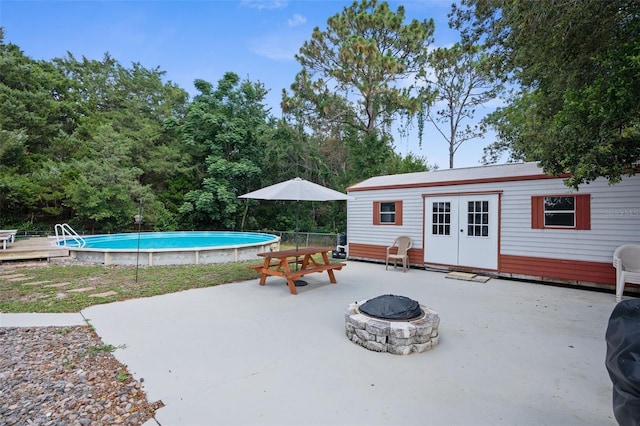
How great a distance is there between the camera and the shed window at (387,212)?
8562 millimetres

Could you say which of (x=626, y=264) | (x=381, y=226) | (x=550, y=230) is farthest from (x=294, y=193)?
(x=626, y=264)

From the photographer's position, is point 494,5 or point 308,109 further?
point 308,109

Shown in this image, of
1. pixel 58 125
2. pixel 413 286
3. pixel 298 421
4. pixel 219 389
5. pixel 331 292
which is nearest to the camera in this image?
pixel 298 421

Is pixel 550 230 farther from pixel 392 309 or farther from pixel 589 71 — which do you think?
pixel 392 309

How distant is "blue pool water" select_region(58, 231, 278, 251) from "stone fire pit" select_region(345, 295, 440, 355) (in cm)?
829

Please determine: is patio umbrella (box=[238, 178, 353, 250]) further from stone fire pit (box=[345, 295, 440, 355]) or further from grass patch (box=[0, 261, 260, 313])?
stone fire pit (box=[345, 295, 440, 355])

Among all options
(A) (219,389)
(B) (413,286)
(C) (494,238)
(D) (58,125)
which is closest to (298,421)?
(A) (219,389)

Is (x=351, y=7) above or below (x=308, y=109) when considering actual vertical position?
above

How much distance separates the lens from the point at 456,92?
17.9 metres

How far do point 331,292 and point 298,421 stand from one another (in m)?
3.60

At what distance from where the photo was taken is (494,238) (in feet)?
22.9

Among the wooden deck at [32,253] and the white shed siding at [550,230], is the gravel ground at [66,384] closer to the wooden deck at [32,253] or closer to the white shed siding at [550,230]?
the wooden deck at [32,253]

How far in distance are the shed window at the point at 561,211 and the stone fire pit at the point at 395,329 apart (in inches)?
185

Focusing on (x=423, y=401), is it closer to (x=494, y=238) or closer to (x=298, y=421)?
(x=298, y=421)
